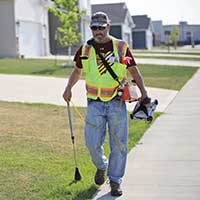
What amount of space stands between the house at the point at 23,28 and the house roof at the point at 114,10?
25.5 meters

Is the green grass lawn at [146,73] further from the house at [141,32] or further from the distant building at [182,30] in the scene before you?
the distant building at [182,30]

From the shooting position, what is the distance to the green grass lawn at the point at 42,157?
5.96m

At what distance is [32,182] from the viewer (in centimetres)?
632

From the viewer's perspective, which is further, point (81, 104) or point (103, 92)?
point (81, 104)

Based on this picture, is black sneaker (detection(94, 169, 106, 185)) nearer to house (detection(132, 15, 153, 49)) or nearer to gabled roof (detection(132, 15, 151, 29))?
house (detection(132, 15, 153, 49))

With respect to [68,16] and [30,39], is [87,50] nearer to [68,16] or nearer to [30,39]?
[68,16]

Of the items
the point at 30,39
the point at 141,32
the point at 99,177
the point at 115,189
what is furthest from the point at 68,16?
the point at 141,32

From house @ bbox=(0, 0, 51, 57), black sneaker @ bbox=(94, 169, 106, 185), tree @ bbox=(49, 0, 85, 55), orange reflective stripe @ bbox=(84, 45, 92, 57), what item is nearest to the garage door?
house @ bbox=(0, 0, 51, 57)

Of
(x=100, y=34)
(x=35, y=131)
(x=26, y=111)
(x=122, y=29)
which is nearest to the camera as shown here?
(x=100, y=34)

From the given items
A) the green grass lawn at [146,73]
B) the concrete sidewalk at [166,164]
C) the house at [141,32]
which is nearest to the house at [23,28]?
the green grass lawn at [146,73]

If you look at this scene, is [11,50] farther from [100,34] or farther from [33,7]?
[100,34]

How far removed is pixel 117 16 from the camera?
6838cm

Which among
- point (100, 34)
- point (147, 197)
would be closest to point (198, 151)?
point (147, 197)

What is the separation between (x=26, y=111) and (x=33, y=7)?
95.8 ft
